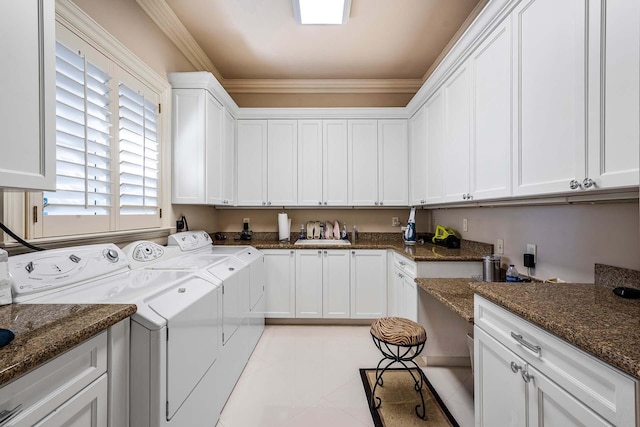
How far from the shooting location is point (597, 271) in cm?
130

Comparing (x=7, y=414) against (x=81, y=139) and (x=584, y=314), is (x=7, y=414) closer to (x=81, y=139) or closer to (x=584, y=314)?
(x=81, y=139)

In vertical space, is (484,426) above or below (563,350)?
below

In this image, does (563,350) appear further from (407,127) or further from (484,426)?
(407,127)

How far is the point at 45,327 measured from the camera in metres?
0.79

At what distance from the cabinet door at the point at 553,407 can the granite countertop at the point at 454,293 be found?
407mm

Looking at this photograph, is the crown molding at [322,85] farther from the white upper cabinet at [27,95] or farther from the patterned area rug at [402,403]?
the patterned area rug at [402,403]

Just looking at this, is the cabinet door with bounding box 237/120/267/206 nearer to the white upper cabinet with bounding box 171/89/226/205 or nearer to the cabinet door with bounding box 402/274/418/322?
the white upper cabinet with bounding box 171/89/226/205

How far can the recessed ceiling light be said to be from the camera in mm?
2109

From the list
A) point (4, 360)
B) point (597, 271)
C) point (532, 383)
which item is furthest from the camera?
point (597, 271)

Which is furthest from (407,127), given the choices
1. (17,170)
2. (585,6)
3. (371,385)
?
(17,170)

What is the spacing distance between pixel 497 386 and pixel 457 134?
1659 millimetres

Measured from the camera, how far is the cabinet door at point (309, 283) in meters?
2.93

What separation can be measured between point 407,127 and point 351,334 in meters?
2.39

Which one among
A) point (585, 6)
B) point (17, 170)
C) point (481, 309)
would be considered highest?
point (585, 6)
